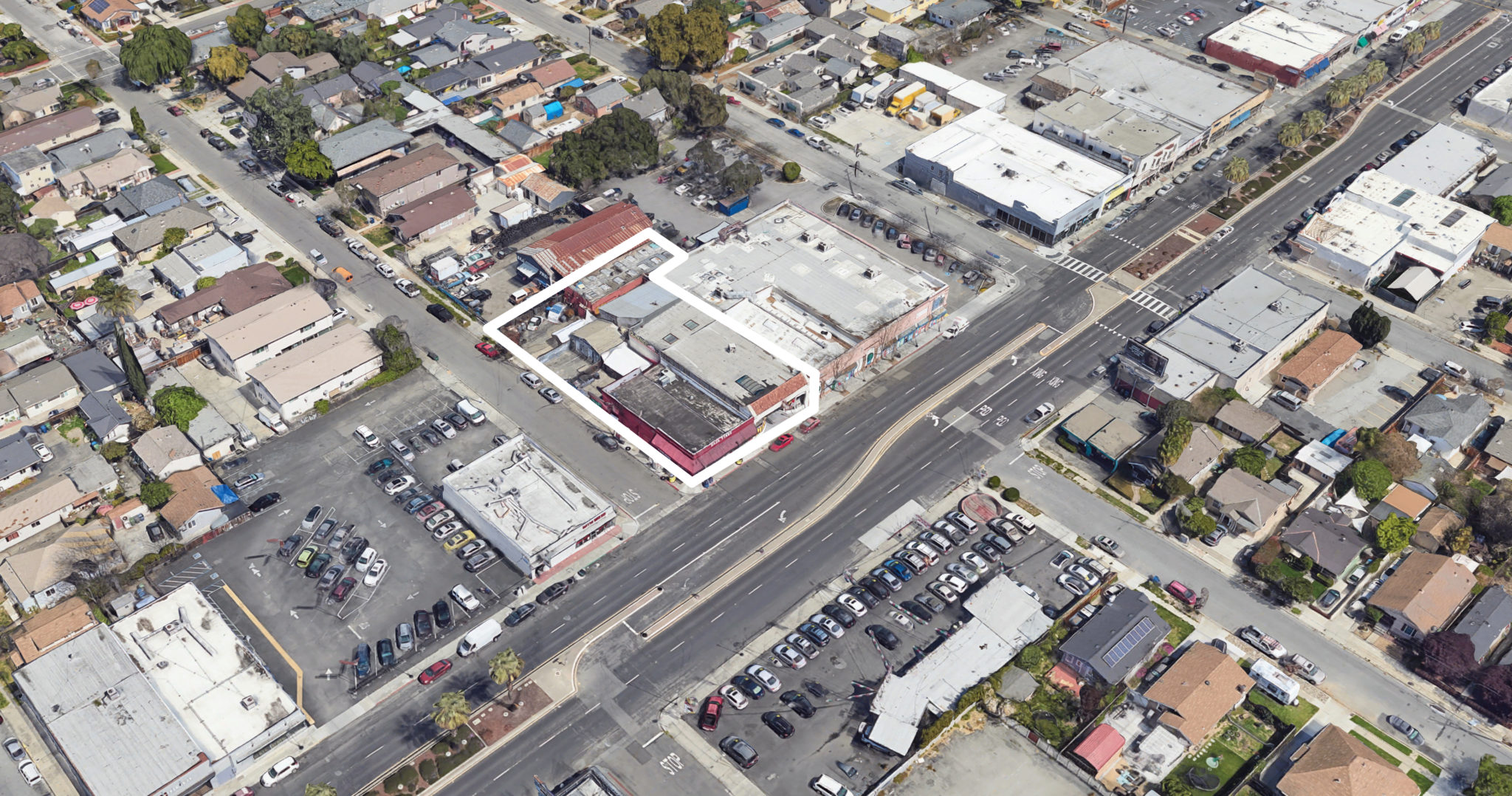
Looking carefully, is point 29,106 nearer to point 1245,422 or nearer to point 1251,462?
point 1245,422

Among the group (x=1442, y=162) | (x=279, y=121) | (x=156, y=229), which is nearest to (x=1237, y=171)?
(x=1442, y=162)

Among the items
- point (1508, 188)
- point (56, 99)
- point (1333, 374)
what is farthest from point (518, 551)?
point (1508, 188)

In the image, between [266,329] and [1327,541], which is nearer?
[1327,541]

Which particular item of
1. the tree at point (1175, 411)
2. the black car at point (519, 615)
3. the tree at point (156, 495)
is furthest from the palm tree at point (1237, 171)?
the tree at point (156, 495)

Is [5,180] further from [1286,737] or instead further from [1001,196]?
[1286,737]

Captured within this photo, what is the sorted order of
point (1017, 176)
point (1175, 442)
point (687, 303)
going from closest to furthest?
point (1175, 442)
point (687, 303)
point (1017, 176)

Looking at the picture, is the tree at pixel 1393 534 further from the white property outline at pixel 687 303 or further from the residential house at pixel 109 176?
the residential house at pixel 109 176

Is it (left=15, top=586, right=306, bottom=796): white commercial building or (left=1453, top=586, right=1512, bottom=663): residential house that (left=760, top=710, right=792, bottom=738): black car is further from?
(left=1453, top=586, right=1512, bottom=663): residential house
